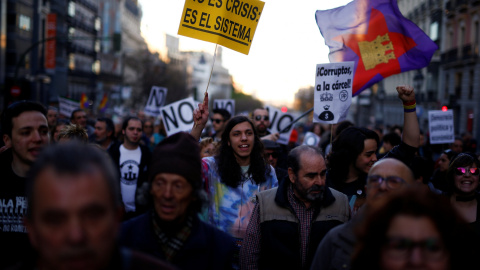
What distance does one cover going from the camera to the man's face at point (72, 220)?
1.90m

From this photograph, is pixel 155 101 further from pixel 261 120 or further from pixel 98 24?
pixel 98 24

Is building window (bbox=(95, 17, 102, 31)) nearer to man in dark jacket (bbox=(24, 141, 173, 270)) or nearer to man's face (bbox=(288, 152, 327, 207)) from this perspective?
man's face (bbox=(288, 152, 327, 207))

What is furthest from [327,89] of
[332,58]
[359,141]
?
[359,141]

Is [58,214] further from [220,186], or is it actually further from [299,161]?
[220,186]

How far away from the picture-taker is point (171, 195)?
3.19 metres

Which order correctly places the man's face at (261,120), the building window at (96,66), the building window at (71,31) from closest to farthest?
the man's face at (261,120) → the building window at (71,31) → the building window at (96,66)

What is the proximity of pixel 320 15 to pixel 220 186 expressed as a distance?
3.25 metres

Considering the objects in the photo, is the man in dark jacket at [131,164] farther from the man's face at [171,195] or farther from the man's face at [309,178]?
the man's face at [171,195]

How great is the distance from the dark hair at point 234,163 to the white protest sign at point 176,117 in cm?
425

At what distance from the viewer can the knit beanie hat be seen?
10.7 feet

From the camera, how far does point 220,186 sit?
199 inches

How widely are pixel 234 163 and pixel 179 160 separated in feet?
6.42

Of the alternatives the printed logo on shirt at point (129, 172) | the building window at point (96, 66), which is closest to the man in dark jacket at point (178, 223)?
the printed logo on shirt at point (129, 172)

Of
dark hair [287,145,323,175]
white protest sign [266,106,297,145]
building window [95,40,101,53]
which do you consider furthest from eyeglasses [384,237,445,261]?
building window [95,40,101,53]
